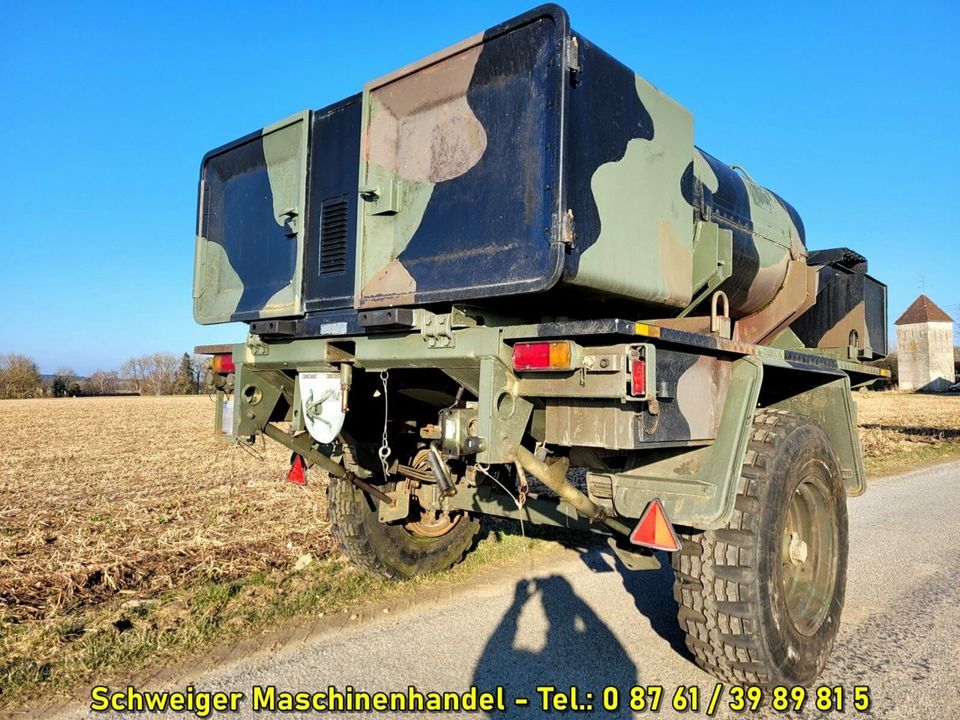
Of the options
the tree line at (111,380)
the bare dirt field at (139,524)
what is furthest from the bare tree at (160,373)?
the bare dirt field at (139,524)

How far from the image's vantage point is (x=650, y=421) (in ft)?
9.35

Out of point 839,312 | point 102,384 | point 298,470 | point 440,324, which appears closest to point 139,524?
point 298,470

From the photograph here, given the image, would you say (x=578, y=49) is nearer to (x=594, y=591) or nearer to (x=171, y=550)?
(x=594, y=591)

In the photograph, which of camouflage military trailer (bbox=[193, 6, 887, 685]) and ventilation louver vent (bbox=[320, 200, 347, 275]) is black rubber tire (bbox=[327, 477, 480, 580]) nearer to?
camouflage military trailer (bbox=[193, 6, 887, 685])

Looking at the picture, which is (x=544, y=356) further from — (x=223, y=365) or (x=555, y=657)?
(x=223, y=365)

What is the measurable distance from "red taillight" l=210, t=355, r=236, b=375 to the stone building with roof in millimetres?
68823

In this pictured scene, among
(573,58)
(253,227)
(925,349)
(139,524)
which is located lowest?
(139,524)

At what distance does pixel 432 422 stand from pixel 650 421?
208 centimetres

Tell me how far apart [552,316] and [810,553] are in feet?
6.76

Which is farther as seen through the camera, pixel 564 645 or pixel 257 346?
pixel 257 346

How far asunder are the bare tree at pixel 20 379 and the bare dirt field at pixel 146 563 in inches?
2174

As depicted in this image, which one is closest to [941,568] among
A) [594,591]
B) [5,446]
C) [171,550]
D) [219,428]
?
[594,591]

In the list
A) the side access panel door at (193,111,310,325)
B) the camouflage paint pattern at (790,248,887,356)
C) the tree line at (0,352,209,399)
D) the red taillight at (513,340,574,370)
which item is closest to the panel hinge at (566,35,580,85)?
the red taillight at (513,340,574,370)

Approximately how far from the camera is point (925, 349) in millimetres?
62531
